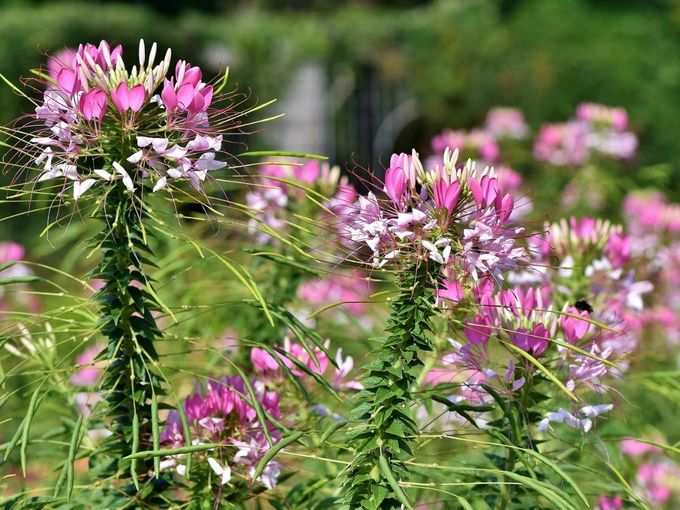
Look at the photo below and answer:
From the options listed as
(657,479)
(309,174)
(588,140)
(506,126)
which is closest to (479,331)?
(309,174)

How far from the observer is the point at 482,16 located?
1157cm

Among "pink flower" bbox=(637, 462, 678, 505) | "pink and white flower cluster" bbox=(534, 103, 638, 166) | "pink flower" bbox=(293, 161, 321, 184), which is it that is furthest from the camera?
"pink and white flower cluster" bbox=(534, 103, 638, 166)

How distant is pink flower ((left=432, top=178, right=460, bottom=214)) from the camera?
1031 millimetres

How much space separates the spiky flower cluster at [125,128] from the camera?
1.04 meters

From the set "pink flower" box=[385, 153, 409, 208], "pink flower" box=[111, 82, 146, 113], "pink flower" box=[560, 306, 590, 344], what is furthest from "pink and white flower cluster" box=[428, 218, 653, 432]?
"pink flower" box=[111, 82, 146, 113]

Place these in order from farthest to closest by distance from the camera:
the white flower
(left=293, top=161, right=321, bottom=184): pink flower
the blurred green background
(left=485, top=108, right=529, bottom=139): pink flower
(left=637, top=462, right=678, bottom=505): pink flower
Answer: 1. the blurred green background
2. (left=485, top=108, right=529, bottom=139): pink flower
3. (left=637, top=462, right=678, bottom=505): pink flower
4. (left=293, top=161, right=321, bottom=184): pink flower
5. the white flower

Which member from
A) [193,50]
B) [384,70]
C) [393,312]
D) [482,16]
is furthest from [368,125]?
[393,312]

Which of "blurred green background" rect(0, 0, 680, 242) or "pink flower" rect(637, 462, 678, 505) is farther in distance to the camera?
"blurred green background" rect(0, 0, 680, 242)

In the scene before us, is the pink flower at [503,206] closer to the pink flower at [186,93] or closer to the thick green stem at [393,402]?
the thick green stem at [393,402]

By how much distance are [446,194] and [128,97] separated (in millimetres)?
347

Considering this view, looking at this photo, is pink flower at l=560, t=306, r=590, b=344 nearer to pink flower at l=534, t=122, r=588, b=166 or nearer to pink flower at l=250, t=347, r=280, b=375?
pink flower at l=250, t=347, r=280, b=375

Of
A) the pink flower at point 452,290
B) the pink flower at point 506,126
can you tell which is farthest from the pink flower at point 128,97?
the pink flower at point 506,126

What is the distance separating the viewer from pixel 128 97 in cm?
103

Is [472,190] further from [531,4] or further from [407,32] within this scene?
[531,4]
